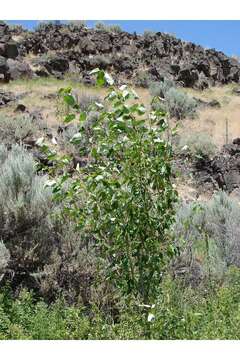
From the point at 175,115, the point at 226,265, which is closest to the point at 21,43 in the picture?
the point at 175,115

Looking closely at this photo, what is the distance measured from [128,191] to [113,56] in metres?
24.0

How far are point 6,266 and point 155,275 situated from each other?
2.25m

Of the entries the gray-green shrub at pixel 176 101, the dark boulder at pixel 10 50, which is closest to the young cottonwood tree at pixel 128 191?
the gray-green shrub at pixel 176 101

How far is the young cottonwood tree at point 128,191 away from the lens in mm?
3736

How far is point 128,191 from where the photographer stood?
404 cm

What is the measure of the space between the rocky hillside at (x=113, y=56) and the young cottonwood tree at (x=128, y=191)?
17.5 m

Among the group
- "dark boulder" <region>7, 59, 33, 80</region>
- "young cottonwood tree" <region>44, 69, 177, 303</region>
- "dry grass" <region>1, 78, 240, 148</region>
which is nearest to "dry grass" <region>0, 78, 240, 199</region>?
"dry grass" <region>1, 78, 240, 148</region>

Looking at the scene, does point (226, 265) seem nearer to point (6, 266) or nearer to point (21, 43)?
point (6, 266)

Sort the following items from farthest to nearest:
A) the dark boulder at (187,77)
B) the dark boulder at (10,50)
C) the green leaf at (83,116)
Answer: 1. the dark boulder at (187,77)
2. the dark boulder at (10,50)
3. the green leaf at (83,116)

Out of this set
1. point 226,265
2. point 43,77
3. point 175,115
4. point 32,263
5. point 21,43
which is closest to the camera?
point 32,263

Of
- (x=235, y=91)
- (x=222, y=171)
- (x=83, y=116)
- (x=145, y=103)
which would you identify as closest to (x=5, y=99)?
→ (x=145, y=103)

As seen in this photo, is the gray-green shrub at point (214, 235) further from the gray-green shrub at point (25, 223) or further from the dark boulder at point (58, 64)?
the dark boulder at point (58, 64)

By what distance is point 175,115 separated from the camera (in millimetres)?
20422

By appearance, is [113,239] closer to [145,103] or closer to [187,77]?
[145,103]
